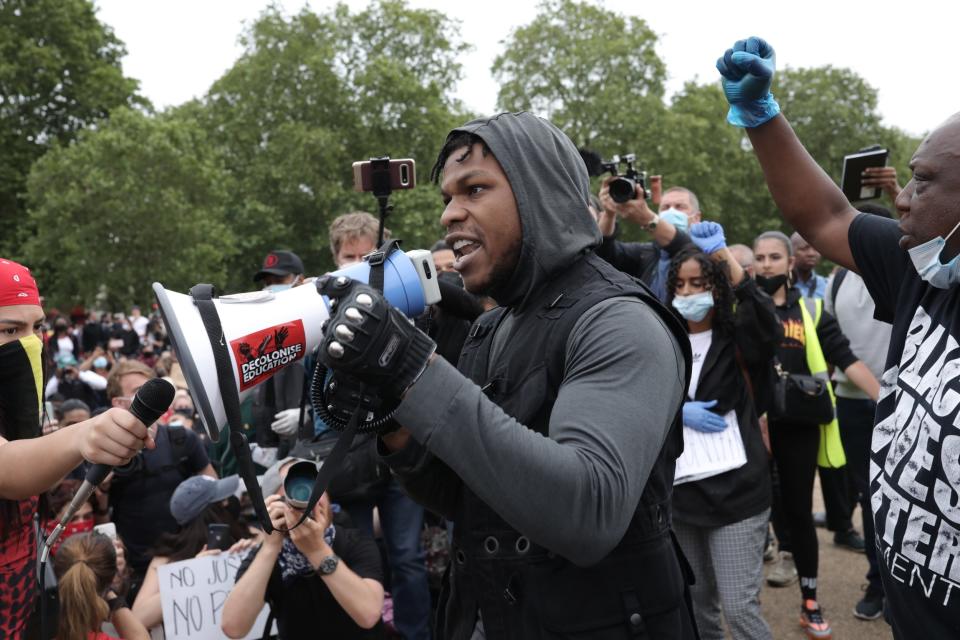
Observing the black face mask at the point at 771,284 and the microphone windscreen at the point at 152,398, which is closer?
the microphone windscreen at the point at 152,398

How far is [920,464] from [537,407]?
2.83 feet

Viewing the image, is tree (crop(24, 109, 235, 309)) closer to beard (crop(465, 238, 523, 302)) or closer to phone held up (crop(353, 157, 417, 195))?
phone held up (crop(353, 157, 417, 195))

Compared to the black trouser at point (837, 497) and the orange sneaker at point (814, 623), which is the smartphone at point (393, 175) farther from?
the black trouser at point (837, 497)

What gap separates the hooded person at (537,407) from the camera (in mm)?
1366

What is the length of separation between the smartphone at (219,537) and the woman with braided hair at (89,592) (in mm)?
555

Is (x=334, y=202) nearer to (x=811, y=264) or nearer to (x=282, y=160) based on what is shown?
(x=282, y=160)

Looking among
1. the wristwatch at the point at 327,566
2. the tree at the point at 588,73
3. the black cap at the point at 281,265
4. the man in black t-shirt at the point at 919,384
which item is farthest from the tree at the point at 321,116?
the man in black t-shirt at the point at 919,384

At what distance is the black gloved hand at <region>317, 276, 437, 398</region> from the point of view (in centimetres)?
134

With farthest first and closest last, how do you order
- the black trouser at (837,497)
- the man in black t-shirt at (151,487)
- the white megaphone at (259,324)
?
the black trouser at (837,497), the man in black t-shirt at (151,487), the white megaphone at (259,324)

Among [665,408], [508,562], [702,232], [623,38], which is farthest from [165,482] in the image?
[623,38]

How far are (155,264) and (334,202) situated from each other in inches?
260

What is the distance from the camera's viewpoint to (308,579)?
3.72 meters

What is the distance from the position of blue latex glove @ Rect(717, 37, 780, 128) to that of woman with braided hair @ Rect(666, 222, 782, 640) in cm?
150

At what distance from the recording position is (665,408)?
1.55m
